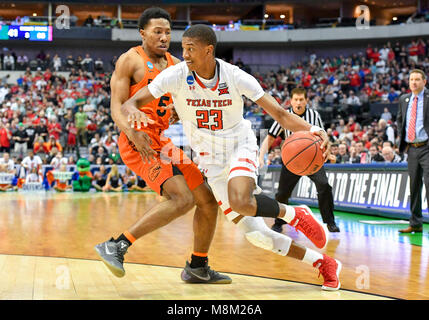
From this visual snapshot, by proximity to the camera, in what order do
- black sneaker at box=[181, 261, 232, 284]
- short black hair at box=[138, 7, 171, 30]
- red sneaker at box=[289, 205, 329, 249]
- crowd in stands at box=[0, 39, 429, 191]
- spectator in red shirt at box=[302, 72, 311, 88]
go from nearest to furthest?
1. red sneaker at box=[289, 205, 329, 249]
2. black sneaker at box=[181, 261, 232, 284]
3. short black hair at box=[138, 7, 171, 30]
4. crowd in stands at box=[0, 39, 429, 191]
5. spectator in red shirt at box=[302, 72, 311, 88]

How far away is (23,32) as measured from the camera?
2955 cm

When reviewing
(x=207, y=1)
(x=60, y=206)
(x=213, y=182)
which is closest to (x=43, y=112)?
(x=60, y=206)

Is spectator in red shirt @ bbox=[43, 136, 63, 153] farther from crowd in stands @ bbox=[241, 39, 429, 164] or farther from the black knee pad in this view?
the black knee pad

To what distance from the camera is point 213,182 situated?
3.94 metres

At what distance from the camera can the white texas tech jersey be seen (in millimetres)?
3736

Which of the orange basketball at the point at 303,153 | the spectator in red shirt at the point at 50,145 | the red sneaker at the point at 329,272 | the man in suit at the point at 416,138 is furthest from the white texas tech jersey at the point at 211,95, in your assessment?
the spectator in red shirt at the point at 50,145

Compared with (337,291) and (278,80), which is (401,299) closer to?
(337,291)

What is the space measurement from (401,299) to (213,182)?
152 centimetres

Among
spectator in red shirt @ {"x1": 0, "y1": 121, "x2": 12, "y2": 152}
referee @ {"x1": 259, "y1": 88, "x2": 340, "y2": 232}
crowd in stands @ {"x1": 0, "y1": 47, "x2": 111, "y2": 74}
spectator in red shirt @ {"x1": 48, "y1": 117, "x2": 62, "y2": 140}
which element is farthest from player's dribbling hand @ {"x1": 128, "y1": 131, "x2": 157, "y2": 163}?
crowd in stands @ {"x1": 0, "y1": 47, "x2": 111, "y2": 74}

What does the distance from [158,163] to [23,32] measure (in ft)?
93.7

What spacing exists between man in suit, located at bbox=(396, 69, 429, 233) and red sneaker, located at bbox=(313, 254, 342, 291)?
3.83 metres

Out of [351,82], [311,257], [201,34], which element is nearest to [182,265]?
[311,257]

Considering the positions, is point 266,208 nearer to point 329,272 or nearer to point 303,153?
point 303,153

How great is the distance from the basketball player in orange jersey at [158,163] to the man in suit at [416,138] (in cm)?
408
